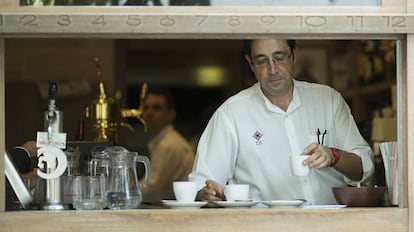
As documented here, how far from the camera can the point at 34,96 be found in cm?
653

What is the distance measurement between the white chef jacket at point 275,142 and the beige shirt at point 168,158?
265 centimetres

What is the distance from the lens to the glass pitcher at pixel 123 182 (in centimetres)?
278

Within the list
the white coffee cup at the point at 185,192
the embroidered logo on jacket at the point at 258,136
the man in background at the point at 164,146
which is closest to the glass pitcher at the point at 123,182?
the white coffee cup at the point at 185,192

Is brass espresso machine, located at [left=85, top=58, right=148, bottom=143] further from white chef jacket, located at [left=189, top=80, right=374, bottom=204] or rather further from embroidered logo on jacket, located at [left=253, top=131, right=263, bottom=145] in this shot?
embroidered logo on jacket, located at [left=253, top=131, right=263, bottom=145]

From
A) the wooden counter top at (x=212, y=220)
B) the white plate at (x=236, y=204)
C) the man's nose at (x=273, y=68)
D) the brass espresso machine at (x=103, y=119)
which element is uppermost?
the man's nose at (x=273, y=68)

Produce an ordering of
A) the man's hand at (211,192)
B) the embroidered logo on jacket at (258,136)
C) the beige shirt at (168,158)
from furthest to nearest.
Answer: the beige shirt at (168,158)
the embroidered logo on jacket at (258,136)
the man's hand at (211,192)

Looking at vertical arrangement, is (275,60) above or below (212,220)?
above

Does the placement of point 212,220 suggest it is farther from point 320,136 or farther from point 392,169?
point 320,136

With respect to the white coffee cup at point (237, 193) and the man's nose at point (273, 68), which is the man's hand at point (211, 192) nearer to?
the white coffee cup at point (237, 193)

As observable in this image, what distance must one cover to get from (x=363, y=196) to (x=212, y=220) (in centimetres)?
54

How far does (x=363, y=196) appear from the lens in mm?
2910

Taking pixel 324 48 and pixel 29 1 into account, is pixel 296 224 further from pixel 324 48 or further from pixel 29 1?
pixel 324 48

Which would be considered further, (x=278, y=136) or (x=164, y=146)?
(x=164, y=146)

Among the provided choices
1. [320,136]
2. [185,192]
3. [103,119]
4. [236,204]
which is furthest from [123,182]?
[103,119]
